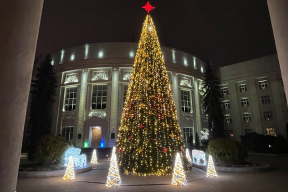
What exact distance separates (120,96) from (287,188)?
878 inches

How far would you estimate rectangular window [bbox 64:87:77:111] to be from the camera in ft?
88.4

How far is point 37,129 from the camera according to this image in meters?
24.3

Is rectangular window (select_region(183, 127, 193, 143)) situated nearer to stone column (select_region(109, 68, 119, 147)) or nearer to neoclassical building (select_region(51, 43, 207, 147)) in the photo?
neoclassical building (select_region(51, 43, 207, 147))

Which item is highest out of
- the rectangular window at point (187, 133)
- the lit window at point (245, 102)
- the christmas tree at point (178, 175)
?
the lit window at point (245, 102)

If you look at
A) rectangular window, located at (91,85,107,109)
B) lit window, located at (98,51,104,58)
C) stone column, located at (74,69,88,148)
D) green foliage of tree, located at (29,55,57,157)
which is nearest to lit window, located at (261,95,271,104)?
rectangular window, located at (91,85,107,109)

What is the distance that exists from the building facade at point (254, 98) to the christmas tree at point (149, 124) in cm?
2603

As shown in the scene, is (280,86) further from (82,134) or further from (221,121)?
(82,134)

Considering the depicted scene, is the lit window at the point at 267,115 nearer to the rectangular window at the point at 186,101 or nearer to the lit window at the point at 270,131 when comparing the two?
the lit window at the point at 270,131

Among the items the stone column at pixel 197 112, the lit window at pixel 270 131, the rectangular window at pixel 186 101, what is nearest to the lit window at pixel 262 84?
the lit window at pixel 270 131

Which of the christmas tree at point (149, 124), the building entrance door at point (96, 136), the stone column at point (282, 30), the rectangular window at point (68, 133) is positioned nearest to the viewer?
the stone column at point (282, 30)

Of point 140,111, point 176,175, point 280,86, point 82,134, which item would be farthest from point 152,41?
point 280,86

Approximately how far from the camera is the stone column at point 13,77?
1828 millimetres

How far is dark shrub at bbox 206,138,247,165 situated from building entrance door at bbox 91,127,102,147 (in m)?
18.7

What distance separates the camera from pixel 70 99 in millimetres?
27422
